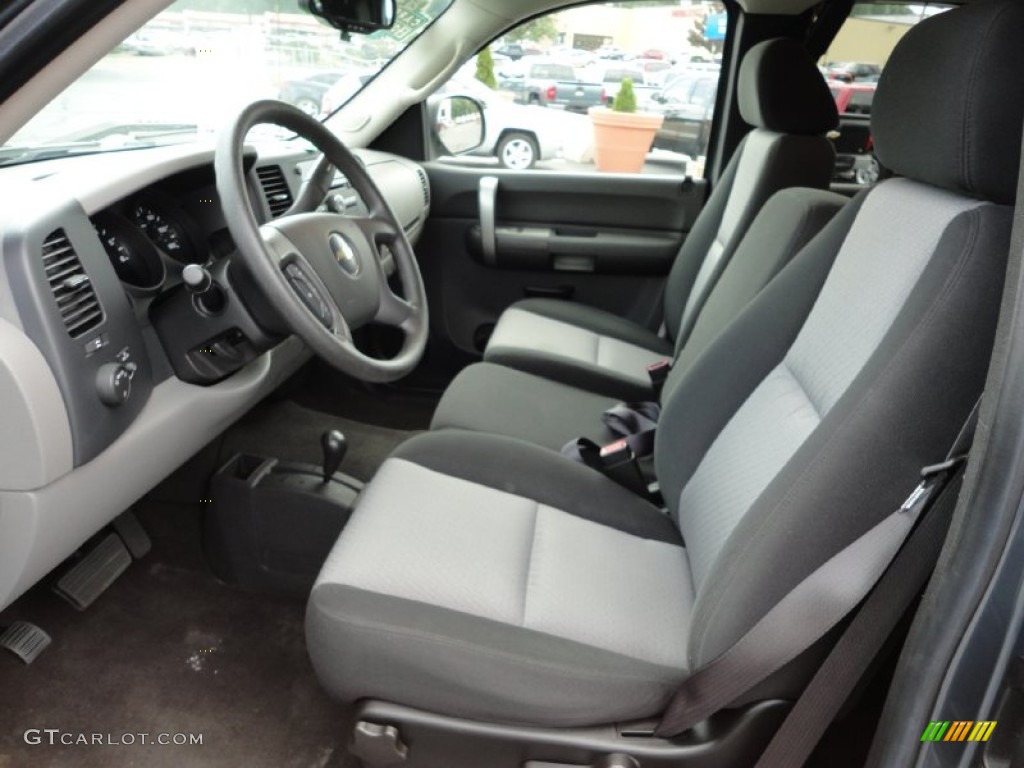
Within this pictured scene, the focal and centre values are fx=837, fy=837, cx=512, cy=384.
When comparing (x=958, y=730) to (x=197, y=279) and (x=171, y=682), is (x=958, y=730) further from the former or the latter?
(x=171, y=682)

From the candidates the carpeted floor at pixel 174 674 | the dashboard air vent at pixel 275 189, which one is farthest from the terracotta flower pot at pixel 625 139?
the carpeted floor at pixel 174 674

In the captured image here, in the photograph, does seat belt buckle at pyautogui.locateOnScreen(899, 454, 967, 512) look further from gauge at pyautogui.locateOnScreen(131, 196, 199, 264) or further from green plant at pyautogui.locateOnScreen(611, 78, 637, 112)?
green plant at pyautogui.locateOnScreen(611, 78, 637, 112)

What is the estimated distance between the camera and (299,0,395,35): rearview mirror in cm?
166

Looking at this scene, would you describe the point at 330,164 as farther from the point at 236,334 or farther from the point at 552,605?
the point at 552,605

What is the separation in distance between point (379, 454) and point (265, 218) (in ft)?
3.18

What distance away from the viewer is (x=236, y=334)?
1.31 m

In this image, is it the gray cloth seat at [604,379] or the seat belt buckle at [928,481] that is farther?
the gray cloth seat at [604,379]

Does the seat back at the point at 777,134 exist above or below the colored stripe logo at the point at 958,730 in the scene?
above

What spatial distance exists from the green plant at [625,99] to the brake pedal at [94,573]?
1.91 metres

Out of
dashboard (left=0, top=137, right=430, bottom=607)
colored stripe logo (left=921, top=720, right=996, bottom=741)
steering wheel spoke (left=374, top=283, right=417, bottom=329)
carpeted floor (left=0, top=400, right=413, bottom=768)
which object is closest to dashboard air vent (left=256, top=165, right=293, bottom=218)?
dashboard (left=0, top=137, right=430, bottom=607)

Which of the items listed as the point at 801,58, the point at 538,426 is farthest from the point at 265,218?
the point at 801,58

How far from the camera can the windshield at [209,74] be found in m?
1.45

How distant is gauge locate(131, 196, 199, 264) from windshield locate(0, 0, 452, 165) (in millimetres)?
182

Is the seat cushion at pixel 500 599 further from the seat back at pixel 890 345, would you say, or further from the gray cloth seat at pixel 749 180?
the gray cloth seat at pixel 749 180
